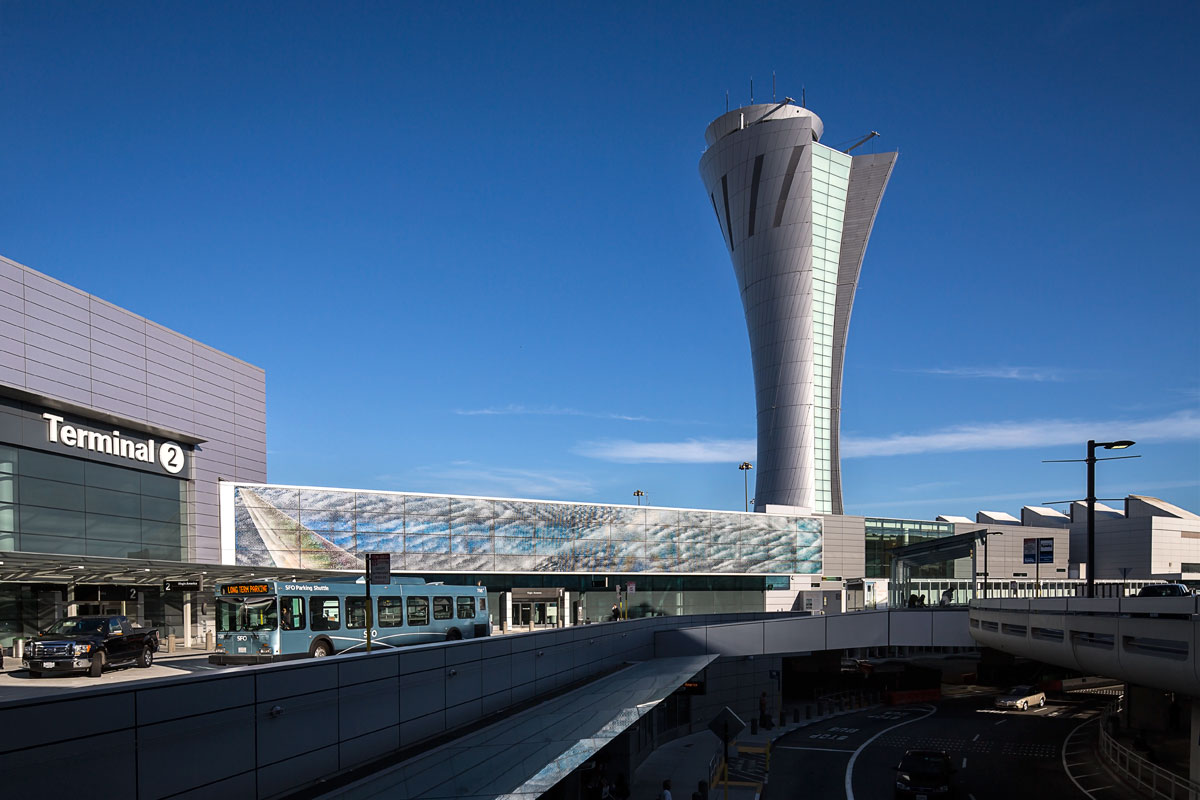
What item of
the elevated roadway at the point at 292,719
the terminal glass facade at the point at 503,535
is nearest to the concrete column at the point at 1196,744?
the elevated roadway at the point at 292,719

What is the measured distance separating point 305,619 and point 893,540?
3156 inches

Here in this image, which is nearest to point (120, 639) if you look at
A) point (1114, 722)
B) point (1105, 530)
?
point (1114, 722)

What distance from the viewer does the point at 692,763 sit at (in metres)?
36.3

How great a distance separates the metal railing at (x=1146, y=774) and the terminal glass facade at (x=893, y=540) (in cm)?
5362

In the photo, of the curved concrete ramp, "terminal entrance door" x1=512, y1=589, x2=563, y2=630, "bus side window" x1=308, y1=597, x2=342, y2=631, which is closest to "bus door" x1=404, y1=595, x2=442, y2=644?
"bus side window" x1=308, y1=597, x2=342, y2=631

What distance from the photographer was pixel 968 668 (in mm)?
78000

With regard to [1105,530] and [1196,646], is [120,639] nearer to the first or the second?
[1196,646]

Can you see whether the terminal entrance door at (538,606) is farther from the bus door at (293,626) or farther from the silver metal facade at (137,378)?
the bus door at (293,626)

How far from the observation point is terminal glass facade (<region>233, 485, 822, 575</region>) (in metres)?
53.4

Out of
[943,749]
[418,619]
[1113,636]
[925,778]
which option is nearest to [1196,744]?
[1113,636]

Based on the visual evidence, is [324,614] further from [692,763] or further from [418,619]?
[692,763]

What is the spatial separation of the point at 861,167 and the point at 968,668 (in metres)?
63.6

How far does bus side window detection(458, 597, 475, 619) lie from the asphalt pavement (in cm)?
1220

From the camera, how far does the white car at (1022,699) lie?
2202 inches
